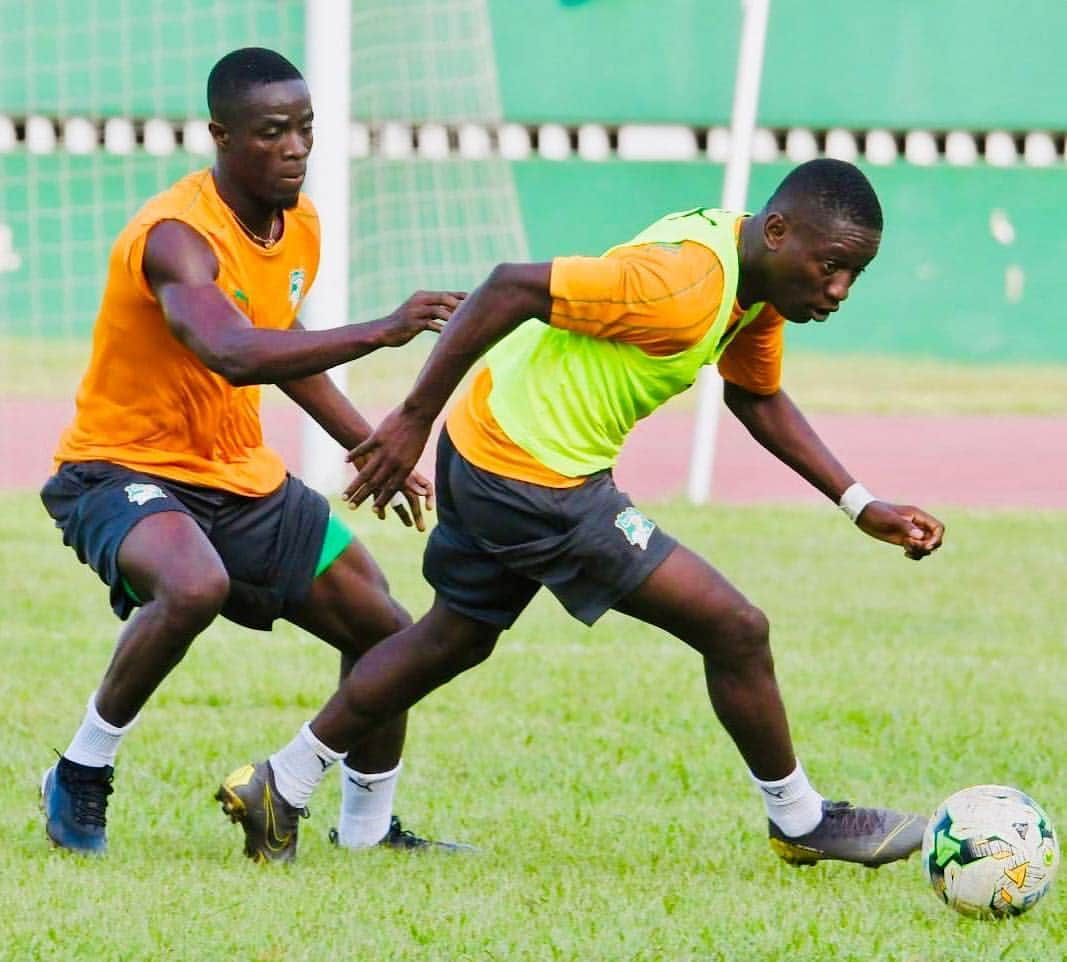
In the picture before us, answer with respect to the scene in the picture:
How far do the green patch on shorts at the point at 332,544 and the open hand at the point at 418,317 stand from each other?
966 millimetres

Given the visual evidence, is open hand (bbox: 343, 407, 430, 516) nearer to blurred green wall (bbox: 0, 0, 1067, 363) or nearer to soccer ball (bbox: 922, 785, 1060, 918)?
soccer ball (bbox: 922, 785, 1060, 918)

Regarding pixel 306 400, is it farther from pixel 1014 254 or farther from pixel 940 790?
pixel 1014 254

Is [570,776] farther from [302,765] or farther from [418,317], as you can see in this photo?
[418,317]

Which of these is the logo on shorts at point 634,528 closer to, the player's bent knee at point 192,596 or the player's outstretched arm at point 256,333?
the player's outstretched arm at point 256,333

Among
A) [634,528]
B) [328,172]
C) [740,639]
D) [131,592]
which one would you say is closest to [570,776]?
[740,639]

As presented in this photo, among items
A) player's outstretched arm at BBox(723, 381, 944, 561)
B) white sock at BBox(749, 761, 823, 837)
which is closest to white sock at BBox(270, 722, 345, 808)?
white sock at BBox(749, 761, 823, 837)

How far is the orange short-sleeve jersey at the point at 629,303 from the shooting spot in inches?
191

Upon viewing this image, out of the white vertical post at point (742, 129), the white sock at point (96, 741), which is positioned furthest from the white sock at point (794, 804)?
the white vertical post at point (742, 129)

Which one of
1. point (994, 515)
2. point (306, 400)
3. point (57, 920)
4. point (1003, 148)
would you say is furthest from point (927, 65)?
point (57, 920)

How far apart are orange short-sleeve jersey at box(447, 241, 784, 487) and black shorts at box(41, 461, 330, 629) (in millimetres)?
687

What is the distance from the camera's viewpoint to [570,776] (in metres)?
6.55

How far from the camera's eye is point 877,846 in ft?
17.4

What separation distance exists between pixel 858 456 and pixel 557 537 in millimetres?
11460


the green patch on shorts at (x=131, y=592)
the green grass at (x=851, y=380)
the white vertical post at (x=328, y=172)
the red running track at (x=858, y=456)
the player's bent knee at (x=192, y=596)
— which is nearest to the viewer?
the player's bent knee at (x=192, y=596)
